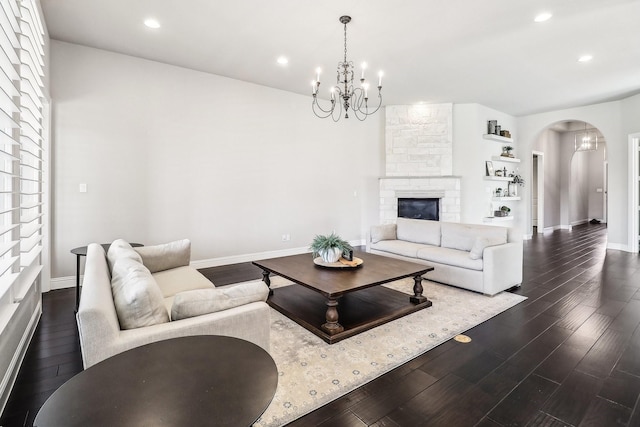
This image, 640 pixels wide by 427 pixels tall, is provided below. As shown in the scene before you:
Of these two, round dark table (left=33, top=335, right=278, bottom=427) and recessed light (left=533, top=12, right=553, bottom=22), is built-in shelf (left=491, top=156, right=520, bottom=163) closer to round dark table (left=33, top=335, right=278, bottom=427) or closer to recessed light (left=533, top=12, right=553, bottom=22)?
recessed light (left=533, top=12, right=553, bottom=22)

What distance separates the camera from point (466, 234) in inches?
165

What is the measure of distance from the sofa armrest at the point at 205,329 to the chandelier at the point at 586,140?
1069cm

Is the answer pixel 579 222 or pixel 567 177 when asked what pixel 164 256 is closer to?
pixel 567 177

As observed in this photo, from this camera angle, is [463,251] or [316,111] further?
[316,111]

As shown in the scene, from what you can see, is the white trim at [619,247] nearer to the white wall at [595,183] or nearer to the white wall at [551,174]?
the white wall at [551,174]

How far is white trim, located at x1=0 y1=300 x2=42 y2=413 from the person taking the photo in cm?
181

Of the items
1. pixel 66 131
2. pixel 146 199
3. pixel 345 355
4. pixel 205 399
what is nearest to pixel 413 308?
pixel 345 355

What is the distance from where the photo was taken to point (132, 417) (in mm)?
875

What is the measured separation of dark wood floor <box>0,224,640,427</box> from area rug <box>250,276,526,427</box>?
9 cm

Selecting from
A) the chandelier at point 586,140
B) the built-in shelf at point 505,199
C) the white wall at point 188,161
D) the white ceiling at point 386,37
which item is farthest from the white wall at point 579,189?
the white wall at point 188,161

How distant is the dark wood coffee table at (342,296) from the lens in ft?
8.75

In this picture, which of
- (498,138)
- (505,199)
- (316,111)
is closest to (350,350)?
(316,111)

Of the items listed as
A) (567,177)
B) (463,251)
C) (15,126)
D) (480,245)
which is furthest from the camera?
(567,177)

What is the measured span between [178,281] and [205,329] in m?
1.41
